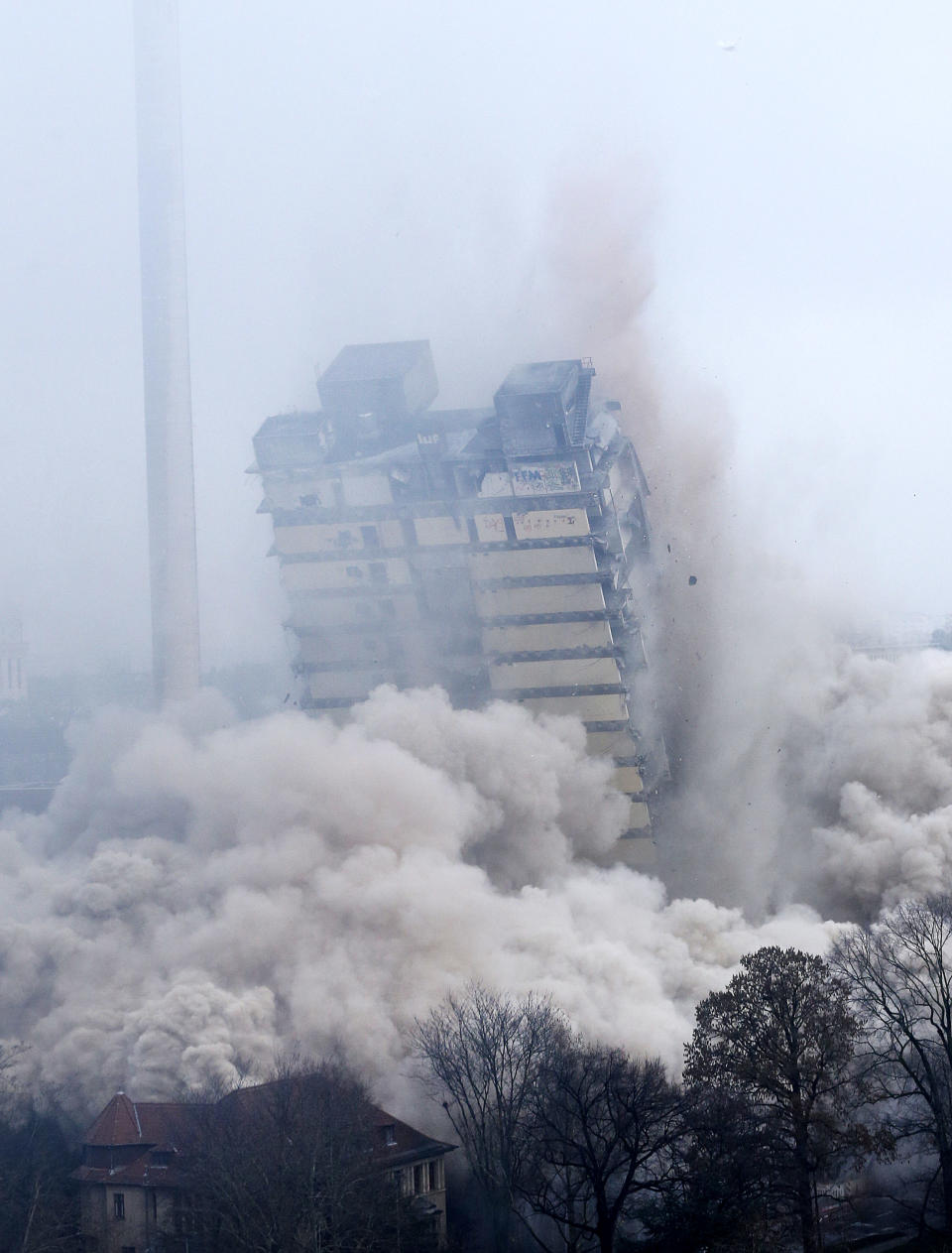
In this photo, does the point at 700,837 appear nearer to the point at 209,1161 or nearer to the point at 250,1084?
the point at 250,1084

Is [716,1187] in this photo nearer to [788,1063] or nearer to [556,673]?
[788,1063]

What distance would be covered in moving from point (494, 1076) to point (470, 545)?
1261 cm

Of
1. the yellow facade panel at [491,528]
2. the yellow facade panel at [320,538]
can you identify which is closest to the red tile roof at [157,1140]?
the yellow facade panel at [491,528]

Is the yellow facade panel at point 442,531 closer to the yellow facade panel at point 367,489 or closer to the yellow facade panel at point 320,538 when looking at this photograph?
the yellow facade panel at point 367,489

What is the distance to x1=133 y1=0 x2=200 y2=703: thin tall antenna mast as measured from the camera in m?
41.8

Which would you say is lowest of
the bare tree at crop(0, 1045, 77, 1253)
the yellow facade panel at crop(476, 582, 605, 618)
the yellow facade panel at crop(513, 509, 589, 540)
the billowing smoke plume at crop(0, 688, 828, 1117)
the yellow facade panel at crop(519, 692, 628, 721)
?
the bare tree at crop(0, 1045, 77, 1253)

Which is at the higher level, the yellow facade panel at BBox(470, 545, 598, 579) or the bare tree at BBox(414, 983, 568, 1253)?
the yellow facade panel at BBox(470, 545, 598, 579)

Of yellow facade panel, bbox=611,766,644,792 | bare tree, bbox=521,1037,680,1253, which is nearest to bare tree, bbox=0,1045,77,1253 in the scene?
bare tree, bbox=521,1037,680,1253

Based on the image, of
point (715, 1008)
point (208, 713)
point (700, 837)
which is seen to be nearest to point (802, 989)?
point (715, 1008)

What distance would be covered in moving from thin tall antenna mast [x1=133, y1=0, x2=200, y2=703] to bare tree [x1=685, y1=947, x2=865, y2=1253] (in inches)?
860

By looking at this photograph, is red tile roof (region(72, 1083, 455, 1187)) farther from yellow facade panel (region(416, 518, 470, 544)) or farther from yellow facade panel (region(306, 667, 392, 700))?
yellow facade panel (region(416, 518, 470, 544))

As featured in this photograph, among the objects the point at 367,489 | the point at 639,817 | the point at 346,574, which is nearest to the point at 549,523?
the point at 367,489

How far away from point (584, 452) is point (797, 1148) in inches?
591

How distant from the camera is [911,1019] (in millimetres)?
24328
